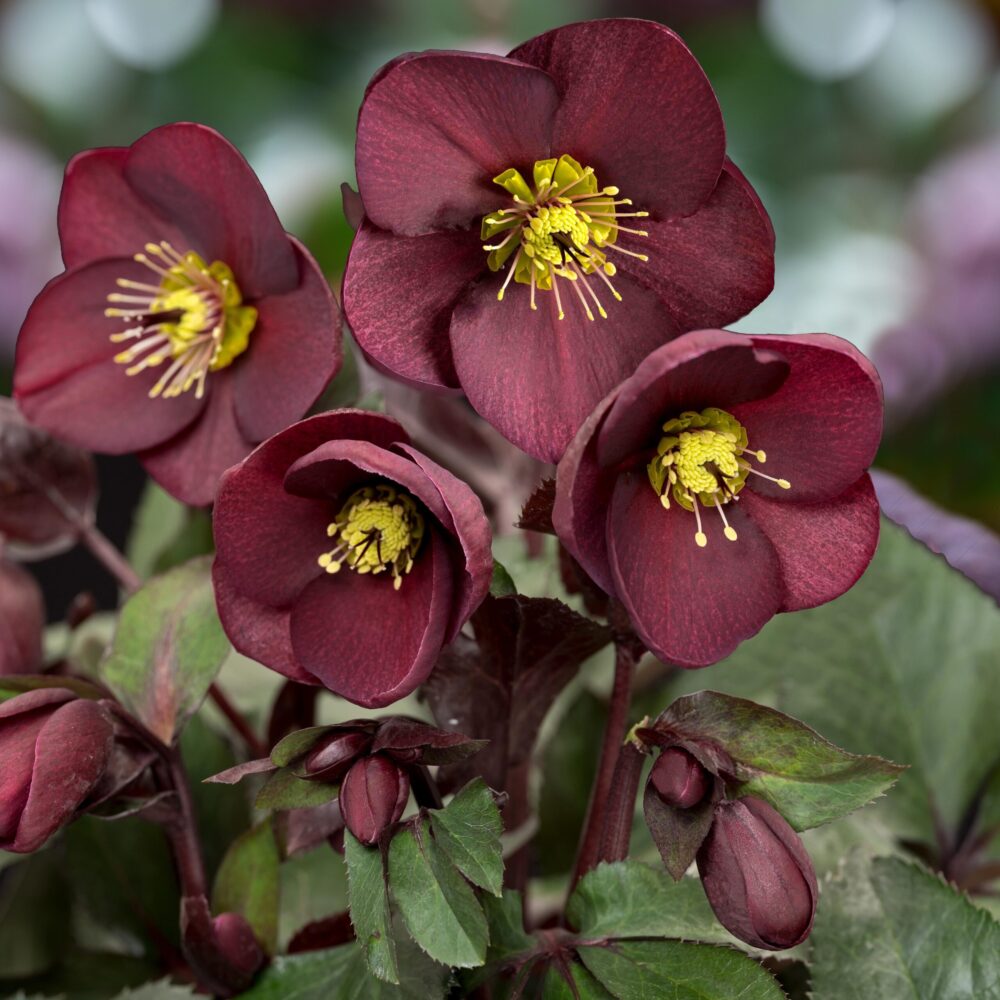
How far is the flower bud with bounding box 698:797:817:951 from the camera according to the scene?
1.17ft

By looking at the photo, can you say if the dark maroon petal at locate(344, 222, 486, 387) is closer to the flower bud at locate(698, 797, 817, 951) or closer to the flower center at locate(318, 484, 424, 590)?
the flower center at locate(318, 484, 424, 590)

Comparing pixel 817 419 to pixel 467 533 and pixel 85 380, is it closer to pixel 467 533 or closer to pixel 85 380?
pixel 467 533

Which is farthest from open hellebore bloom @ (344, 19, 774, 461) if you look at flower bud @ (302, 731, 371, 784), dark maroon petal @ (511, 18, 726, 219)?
flower bud @ (302, 731, 371, 784)

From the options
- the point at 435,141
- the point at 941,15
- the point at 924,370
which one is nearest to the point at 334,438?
the point at 435,141

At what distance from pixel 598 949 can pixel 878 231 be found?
1723 mm

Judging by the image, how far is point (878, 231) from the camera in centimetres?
195

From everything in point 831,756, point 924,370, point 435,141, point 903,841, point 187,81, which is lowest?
point 187,81

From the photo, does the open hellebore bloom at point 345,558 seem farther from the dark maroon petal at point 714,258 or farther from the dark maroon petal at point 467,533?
the dark maroon petal at point 714,258

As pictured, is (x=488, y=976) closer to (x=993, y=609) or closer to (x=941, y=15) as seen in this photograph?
(x=993, y=609)

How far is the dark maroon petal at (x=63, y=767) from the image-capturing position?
372mm

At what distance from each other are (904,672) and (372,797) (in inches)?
12.2

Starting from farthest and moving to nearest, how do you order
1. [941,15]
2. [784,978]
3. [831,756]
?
[941,15] → [784,978] → [831,756]

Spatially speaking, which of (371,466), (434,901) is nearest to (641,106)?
(371,466)

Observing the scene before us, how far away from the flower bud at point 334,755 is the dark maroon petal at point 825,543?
138mm
